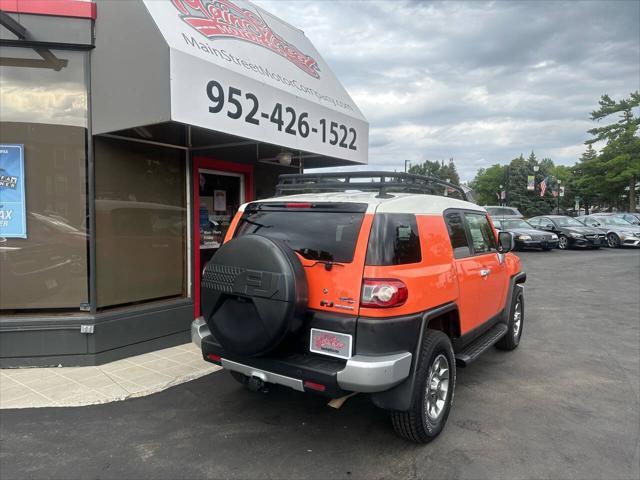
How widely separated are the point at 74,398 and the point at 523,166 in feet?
244

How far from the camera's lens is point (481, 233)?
15.8 feet

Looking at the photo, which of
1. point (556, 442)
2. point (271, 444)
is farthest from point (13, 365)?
point (556, 442)

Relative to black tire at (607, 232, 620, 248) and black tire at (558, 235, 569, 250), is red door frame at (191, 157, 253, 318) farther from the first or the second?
black tire at (607, 232, 620, 248)

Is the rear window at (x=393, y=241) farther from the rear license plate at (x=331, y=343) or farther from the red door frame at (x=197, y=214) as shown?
the red door frame at (x=197, y=214)

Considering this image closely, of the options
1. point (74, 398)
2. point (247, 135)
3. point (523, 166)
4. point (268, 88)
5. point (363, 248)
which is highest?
point (523, 166)

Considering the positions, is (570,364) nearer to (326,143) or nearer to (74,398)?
(326,143)

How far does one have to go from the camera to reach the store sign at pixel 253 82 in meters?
4.56

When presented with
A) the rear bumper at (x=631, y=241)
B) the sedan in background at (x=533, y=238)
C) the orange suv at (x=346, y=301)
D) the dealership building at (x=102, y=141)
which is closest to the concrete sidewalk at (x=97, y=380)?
the dealership building at (x=102, y=141)

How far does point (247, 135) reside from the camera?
17.1ft

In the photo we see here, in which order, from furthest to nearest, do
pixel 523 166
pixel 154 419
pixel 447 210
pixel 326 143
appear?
pixel 523 166 → pixel 326 143 → pixel 447 210 → pixel 154 419

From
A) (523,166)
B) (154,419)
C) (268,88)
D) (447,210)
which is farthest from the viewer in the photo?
(523,166)

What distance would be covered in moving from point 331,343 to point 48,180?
404cm

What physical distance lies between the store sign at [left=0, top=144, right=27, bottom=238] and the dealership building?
0.01 meters

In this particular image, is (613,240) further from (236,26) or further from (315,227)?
(315,227)
